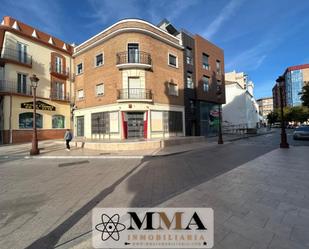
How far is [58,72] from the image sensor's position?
24141mm

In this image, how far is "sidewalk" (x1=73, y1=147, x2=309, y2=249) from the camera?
2852mm

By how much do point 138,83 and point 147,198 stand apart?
52.5 feet

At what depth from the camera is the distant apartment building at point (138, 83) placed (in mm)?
19203

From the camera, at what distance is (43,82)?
2262cm

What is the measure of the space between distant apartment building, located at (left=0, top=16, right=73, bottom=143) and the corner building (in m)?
3.91

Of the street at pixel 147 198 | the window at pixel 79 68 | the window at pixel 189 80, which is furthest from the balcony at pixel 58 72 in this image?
the street at pixel 147 198

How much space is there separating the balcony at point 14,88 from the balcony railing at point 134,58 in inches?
431

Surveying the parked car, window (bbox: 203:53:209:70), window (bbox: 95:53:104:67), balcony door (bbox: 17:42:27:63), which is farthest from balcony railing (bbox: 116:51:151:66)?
the parked car

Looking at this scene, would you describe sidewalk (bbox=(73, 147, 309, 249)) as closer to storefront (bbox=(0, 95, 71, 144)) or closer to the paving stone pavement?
the paving stone pavement

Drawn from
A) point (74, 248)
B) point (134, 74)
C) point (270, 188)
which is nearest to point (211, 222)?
point (74, 248)

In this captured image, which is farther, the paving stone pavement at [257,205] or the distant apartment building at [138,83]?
the distant apartment building at [138,83]

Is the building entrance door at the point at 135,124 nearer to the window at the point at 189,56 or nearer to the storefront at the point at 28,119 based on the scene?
the storefront at the point at 28,119

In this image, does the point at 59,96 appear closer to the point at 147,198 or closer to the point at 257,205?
the point at 147,198

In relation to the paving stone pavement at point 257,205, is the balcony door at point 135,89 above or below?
above
